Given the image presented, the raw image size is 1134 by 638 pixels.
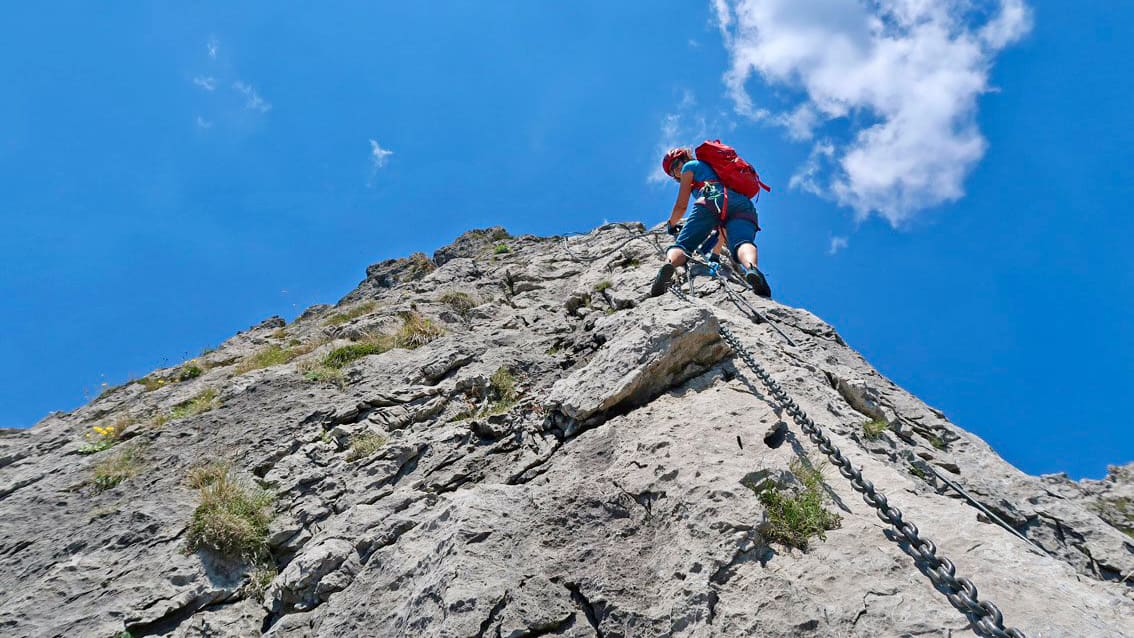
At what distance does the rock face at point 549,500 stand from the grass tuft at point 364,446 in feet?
0.16

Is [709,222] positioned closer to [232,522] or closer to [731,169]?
[731,169]

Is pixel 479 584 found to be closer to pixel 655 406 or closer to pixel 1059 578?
pixel 655 406

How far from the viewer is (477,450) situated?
6668 mm

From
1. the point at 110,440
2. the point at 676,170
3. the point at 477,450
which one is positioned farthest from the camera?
the point at 676,170

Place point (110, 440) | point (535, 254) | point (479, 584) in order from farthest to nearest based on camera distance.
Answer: point (535, 254) < point (110, 440) < point (479, 584)

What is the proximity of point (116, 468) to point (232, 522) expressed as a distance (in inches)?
115

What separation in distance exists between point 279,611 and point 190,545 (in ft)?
4.91

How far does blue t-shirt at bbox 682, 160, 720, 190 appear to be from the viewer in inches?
335

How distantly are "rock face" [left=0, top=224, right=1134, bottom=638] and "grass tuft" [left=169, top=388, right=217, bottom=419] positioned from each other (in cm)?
5

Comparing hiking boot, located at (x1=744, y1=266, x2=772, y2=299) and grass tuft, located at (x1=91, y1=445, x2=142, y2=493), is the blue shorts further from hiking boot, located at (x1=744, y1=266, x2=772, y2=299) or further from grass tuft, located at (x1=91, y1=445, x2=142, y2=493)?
grass tuft, located at (x1=91, y1=445, x2=142, y2=493)

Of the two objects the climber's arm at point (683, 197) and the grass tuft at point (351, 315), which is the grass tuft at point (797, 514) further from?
the grass tuft at point (351, 315)

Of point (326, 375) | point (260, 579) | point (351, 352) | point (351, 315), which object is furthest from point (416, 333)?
point (260, 579)

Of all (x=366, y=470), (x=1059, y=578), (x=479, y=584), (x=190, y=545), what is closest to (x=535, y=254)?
(x=366, y=470)

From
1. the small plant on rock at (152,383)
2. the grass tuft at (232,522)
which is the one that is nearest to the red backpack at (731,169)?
the grass tuft at (232,522)
